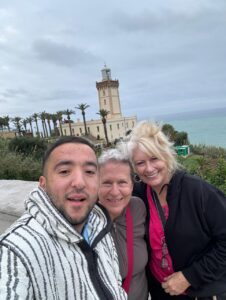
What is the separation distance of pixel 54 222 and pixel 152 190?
1.07m

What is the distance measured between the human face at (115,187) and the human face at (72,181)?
49 cm

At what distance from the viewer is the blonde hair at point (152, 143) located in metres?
2.15

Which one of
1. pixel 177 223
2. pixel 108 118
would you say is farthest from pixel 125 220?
pixel 108 118

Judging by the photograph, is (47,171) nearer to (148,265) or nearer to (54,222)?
(54,222)

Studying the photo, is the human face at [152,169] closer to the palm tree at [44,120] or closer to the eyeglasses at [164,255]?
the eyeglasses at [164,255]

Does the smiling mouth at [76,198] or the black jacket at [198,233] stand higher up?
the smiling mouth at [76,198]

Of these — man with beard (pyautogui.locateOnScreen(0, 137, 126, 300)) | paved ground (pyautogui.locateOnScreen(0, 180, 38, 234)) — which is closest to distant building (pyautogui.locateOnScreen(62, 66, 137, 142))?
paved ground (pyautogui.locateOnScreen(0, 180, 38, 234))

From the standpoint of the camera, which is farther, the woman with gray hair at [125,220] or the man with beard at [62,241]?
the woman with gray hair at [125,220]

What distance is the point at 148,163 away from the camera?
7.15ft

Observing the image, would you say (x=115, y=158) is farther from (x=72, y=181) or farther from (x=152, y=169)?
(x=72, y=181)

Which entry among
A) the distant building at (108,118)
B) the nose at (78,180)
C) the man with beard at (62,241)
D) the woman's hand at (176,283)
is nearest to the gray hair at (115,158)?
the man with beard at (62,241)

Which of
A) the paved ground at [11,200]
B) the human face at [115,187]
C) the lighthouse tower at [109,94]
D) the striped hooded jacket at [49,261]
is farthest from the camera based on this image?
the lighthouse tower at [109,94]

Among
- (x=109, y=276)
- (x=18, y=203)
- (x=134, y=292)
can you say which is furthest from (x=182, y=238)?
(x=18, y=203)

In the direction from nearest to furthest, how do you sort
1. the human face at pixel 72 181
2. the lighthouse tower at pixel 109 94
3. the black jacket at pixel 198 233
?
the human face at pixel 72 181 → the black jacket at pixel 198 233 → the lighthouse tower at pixel 109 94
